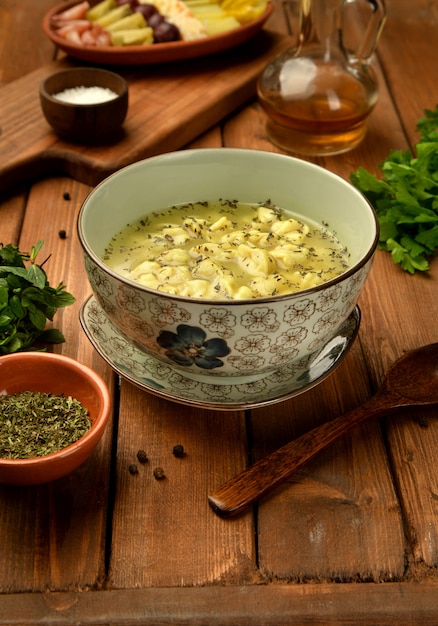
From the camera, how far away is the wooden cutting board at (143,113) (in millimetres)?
2049

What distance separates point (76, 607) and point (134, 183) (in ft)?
2.48

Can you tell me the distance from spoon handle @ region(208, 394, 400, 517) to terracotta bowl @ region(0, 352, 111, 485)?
20 cm

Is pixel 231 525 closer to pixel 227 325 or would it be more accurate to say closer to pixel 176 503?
pixel 176 503

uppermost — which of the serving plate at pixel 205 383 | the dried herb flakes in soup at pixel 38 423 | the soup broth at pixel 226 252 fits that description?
the soup broth at pixel 226 252

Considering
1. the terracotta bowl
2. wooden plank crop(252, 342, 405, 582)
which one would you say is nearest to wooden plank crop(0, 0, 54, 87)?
the terracotta bowl

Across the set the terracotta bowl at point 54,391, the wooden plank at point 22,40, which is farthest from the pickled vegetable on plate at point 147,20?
the terracotta bowl at point 54,391

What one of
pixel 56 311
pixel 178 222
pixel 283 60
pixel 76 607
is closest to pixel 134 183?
pixel 178 222

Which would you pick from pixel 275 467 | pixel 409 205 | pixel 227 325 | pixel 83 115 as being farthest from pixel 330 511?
pixel 83 115

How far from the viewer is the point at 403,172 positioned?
6.02ft

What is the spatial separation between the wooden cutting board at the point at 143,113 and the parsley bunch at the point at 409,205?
21.8 inches

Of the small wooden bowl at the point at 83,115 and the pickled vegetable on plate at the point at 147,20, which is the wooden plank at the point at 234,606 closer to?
the small wooden bowl at the point at 83,115

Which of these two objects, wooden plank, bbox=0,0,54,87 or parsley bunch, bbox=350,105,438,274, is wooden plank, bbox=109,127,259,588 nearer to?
parsley bunch, bbox=350,105,438,274

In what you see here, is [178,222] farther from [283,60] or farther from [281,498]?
[283,60]

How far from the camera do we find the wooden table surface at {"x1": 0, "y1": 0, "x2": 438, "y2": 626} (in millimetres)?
1079
